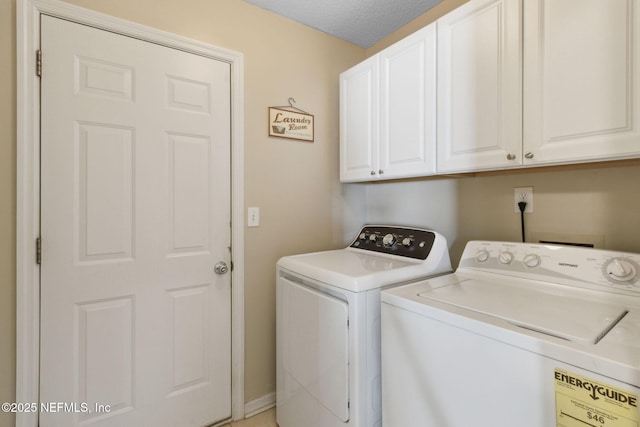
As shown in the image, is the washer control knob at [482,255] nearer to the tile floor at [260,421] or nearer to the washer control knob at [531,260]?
the washer control knob at [531,260]

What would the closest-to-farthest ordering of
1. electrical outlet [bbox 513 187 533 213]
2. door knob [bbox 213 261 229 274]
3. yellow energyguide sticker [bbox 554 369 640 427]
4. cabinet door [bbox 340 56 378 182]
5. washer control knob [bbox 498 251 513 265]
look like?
yellow energyguide sticker [bbox 554 369 640 427] < washer control knob [bbox 498 251 513 265] < electrical outlet [bbox 513 187 533 213] < door knob [bbox 213 261 229 274] < cabinet door [bbox 340 56 378 182]

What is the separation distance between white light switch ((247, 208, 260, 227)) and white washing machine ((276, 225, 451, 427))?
333mm

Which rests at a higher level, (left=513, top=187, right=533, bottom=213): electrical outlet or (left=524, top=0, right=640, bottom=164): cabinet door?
(left=524, top=0, right=640, bottom=164): cabinet door

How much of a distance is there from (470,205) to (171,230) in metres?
1.66

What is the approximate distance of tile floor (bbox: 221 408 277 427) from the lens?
1729 mm

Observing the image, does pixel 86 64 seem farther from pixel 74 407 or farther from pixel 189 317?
Answer: pixel 74 407

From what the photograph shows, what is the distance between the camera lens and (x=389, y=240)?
69.0 inches

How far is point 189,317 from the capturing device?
1.62 metres

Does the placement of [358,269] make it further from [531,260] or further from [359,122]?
[359,122]

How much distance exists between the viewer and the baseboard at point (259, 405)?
70.6 inches

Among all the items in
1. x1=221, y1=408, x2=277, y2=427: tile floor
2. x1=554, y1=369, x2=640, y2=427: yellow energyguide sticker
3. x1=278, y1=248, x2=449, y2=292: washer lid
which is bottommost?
x1=221, y1=408, x2=277, y2=427: tile floor

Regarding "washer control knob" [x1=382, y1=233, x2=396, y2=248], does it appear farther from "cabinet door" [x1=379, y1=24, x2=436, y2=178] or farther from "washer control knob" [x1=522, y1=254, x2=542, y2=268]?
"washer control knob" [x1=522, y1=254, x2=542, y2=268]

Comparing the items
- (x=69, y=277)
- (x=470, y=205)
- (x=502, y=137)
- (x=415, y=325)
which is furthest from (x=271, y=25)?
(x=415, y=325)

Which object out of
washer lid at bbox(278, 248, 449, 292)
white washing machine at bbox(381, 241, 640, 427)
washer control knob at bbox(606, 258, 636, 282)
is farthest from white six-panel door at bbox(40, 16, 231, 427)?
washer control knob at bbox(606, 258, 636, 282)
